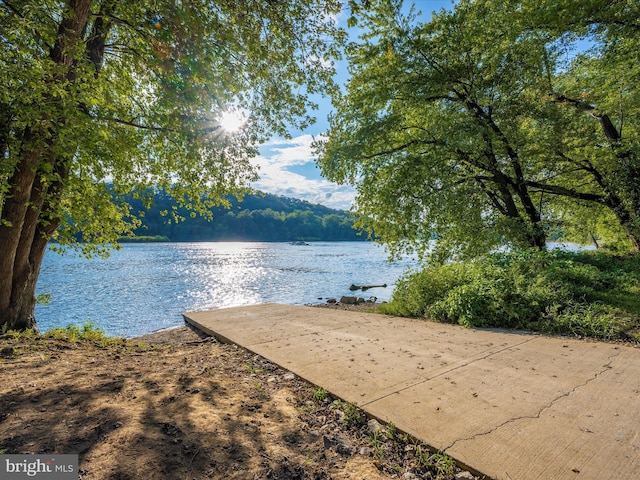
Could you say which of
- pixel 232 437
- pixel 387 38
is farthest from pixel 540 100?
pixel 232 437

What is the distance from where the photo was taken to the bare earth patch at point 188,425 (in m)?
2.18

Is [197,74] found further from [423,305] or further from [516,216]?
[516,216]

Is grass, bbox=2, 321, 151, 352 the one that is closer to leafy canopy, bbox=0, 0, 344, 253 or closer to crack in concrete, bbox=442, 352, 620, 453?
leafy canopy, bbox=0, 0, 344, 253

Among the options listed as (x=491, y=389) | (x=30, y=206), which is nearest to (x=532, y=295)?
(x=491, y=389)

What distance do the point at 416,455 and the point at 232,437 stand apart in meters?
1.43

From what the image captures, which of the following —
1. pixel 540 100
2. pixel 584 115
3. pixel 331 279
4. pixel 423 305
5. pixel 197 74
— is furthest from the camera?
pixel 331 279

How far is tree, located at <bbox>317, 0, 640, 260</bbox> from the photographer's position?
8.74 meters

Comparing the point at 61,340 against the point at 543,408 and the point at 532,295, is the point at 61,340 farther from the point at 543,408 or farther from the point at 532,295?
the point at 532,295

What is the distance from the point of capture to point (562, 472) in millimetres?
2098

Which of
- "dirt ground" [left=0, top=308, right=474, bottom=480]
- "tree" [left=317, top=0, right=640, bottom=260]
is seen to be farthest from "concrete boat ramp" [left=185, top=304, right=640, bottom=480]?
"tree" [left=317, top=0, right=640, bottom=260]

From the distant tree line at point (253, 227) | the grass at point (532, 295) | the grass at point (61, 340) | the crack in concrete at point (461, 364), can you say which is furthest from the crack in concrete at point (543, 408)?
the distant tree line at point (253, 227)

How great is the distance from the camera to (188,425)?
A: 8.54 feet

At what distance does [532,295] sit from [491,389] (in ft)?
13.0

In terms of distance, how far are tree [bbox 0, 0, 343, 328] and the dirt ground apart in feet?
9.12
